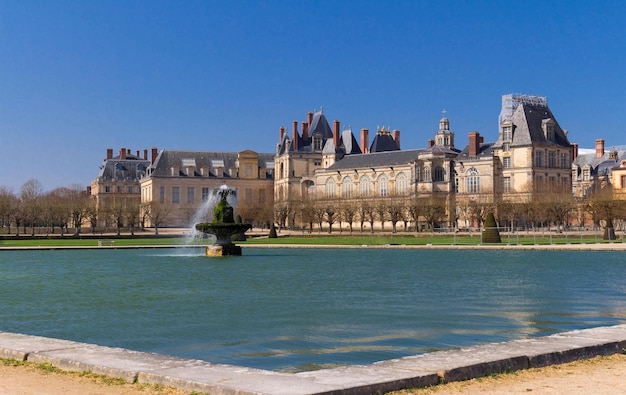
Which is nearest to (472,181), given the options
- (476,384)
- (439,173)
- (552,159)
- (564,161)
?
(439,173)

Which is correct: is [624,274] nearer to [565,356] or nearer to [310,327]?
[310,327]

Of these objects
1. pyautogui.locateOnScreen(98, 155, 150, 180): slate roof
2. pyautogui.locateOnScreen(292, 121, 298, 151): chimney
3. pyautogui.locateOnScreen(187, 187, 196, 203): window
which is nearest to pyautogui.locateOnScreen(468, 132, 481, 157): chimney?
pyautogui.locateOnScreen(292, 121, 298, 151): chimney

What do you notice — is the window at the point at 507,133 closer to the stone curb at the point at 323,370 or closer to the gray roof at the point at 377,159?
the gray roof at the point at 377,159

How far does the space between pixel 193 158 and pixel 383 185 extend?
957 inches

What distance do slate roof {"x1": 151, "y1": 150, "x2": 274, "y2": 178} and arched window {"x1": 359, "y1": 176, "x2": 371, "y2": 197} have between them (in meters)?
17.7

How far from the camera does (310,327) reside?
12.3m

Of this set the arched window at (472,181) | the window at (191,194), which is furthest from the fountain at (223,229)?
the window at (191,194)

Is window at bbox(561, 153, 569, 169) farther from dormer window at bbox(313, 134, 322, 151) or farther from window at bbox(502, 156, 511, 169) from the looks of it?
dormer window at bbox(313, 134, 322, 151)

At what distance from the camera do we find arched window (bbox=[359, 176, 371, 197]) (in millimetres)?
84875

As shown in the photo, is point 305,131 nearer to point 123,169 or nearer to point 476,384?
point 123,169

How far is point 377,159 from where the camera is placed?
86.0m

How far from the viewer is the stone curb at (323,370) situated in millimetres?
6543

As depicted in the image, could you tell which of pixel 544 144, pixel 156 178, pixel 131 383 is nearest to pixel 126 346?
pixel 131 383

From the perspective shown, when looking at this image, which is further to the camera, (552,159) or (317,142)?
(317,142)
